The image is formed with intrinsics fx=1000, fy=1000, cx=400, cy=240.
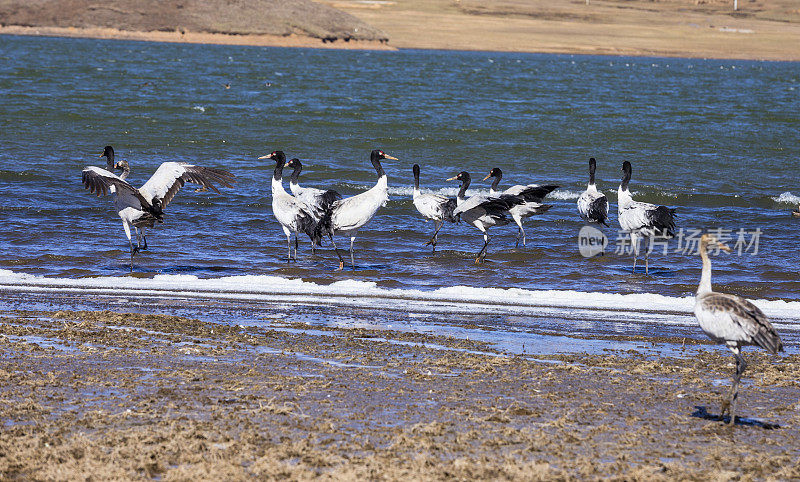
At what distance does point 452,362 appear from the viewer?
8.57 metres

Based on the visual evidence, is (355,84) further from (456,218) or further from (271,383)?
(271,383)

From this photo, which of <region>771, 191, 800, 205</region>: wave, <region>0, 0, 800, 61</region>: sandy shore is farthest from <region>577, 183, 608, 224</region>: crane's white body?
<region>0, 0, 800, 61</region>: sandy shore

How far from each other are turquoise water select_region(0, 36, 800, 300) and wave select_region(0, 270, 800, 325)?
0.67 meters

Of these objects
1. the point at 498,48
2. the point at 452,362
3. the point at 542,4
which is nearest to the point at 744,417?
the point at 452,362

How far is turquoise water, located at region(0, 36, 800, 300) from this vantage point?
14992 millimetres

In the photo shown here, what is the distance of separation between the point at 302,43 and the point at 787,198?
106 meters

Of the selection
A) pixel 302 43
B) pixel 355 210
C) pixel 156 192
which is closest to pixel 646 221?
pixel 355 210

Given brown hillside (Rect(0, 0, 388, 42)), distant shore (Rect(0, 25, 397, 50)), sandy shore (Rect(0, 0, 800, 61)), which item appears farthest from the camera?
brown hillside (Rect(0, 0, 388, 42))

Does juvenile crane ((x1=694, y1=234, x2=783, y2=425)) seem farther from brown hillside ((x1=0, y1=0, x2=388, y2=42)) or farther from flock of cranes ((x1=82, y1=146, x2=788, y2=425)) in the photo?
brown hillside ((x1=0, y1=0, x2=388, y2=42))

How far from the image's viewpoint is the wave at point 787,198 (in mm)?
23141

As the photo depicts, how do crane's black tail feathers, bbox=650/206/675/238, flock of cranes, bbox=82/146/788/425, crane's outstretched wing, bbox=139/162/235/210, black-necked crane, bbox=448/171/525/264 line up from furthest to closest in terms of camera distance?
black-necked crane, bbox=448/171/525/264, crane's black tail feathers, bbox=650/206/675/238, crane's outstretched wing, bbox=139/162/235/210, flock of cranes, bbox=82/146/788/425

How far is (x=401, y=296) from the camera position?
486 inches

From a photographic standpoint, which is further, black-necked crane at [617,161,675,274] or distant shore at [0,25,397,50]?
distant shore at [0,25,397,50]

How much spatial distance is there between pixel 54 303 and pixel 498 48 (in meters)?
115
